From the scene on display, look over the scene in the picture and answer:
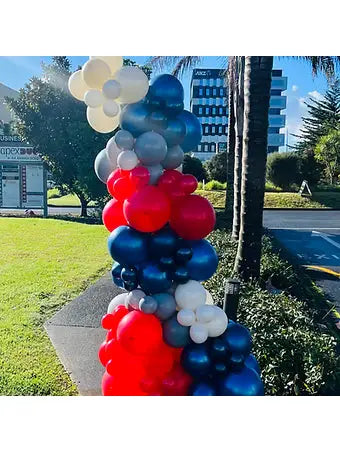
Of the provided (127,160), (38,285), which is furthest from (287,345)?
(38,285)

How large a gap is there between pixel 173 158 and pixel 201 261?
64 cm

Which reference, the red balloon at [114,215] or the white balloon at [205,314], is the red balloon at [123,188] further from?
the white balloon at [205,314]

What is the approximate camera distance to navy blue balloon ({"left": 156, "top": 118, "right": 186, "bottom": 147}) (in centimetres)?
238

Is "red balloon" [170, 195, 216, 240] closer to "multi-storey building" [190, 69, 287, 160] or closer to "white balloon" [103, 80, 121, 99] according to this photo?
"white balloon" [103, 80, 121, 99]

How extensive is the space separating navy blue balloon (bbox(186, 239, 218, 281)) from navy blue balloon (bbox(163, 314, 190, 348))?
28 centimetres

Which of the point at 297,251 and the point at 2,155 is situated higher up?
the point at 2,155

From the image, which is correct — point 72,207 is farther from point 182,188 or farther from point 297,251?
point 182,188

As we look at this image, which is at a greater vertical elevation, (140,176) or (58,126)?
(58,126)

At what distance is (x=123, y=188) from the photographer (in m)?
2.45

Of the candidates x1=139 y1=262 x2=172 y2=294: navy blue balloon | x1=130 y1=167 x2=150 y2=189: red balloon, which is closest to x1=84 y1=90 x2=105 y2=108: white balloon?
x1=130 y1=167 x2=150 y2=189: red balloon

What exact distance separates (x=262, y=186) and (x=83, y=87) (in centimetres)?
271

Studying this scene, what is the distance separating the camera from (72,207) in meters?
A: 16.2

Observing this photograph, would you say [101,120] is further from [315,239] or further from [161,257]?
[315,239]

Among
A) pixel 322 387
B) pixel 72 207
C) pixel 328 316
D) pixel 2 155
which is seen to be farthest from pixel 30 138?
pixel 322 387
